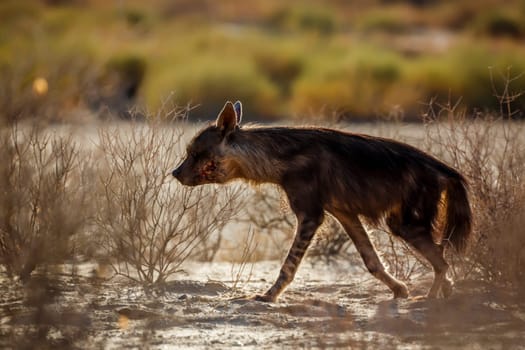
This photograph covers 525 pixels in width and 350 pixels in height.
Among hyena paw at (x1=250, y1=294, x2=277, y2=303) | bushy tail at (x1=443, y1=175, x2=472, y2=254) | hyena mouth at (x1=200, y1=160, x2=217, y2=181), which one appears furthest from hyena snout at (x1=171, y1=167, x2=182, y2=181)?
bushy tail at (x1=443, y1=175, x2=472, y2=254)

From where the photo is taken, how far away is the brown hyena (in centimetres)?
940

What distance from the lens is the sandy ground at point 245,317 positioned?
8242 millimetres

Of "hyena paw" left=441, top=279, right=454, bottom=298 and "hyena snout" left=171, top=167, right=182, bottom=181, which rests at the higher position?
"hyena snout" left=171, top=167, right=182, bottom=181

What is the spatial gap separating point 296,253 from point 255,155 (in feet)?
2.60

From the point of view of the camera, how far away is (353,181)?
9.54m

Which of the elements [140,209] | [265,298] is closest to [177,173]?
[140,209]

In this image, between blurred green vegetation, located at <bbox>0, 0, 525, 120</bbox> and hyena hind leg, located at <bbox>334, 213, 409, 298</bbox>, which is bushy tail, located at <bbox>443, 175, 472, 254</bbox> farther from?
blurred green vegetation, located at <bbox>0, 0, 525, 120</bbox>

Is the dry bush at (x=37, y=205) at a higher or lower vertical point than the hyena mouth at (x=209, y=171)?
lower

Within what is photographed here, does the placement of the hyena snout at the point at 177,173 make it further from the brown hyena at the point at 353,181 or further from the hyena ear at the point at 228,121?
the hyena ear at the point at 228,121

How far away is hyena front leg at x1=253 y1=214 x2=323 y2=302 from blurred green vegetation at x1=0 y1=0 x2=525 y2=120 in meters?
7.72

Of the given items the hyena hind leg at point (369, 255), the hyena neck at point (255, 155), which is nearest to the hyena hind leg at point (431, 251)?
the hyena hind leg at point (369, 255)

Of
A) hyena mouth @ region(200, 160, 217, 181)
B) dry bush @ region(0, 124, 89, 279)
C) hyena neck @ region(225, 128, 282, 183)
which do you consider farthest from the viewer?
hyena mouth @ region(200, 160, 217, 181)

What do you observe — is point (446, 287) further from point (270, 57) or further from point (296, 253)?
point (270, 57)

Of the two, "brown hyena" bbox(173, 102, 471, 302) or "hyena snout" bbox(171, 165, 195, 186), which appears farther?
"hyena snout" bbox(171, 165, 195, 186)
